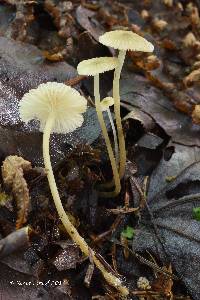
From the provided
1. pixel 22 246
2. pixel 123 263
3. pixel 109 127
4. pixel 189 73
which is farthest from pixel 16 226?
pixel 189 73

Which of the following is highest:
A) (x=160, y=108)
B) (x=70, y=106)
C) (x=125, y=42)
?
(x=125, y=42)

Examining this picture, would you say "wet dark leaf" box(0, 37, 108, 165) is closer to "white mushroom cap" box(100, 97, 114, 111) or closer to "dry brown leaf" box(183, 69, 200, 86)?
"white mushroom cap" box(100, 97, 114, 111)

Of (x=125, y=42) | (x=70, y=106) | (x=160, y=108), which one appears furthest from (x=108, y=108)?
(x=160, y=108)

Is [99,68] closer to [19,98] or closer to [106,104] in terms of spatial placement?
[106,104]

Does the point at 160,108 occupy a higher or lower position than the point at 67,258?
higher

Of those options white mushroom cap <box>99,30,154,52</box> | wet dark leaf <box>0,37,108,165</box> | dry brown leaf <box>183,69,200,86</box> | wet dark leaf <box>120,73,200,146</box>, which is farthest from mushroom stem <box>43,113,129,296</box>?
dry brown leaf <box>183,69,200,86</box>

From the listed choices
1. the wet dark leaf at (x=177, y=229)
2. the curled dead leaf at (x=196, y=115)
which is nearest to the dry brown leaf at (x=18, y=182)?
the wet dark leaf at (x=177, y=229)
